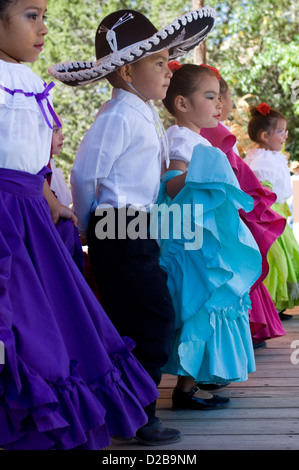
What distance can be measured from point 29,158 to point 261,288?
2136mm

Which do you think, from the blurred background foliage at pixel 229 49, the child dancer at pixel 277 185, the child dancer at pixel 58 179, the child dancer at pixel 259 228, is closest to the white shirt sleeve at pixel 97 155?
the child dancer at pixel 58 179

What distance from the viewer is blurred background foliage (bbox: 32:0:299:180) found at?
14.9 meters

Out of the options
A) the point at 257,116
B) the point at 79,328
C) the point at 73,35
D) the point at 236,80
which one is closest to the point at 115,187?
the point at 79,328

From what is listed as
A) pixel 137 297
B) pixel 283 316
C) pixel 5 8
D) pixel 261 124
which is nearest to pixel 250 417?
pixel 137 297

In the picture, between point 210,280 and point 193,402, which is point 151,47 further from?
point 193,402

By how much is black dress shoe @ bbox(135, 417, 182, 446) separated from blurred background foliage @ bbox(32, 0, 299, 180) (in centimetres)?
1158

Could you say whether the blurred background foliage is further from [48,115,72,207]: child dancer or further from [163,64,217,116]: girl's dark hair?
[48,115,72,207]: child dancer

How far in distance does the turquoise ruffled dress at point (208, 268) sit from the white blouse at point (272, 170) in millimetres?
2105

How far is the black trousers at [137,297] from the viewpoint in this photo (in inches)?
106

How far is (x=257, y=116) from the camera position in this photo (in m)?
5.43

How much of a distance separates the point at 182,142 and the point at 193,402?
1.11 metres

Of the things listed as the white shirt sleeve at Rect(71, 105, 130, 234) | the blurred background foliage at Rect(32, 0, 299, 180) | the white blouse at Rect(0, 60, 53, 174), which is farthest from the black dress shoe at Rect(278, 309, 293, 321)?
the blurred background foliage at Rect(32, 0, 299, 180)

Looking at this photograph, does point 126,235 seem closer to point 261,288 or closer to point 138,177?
point 138,177

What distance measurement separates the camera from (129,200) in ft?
9.15
